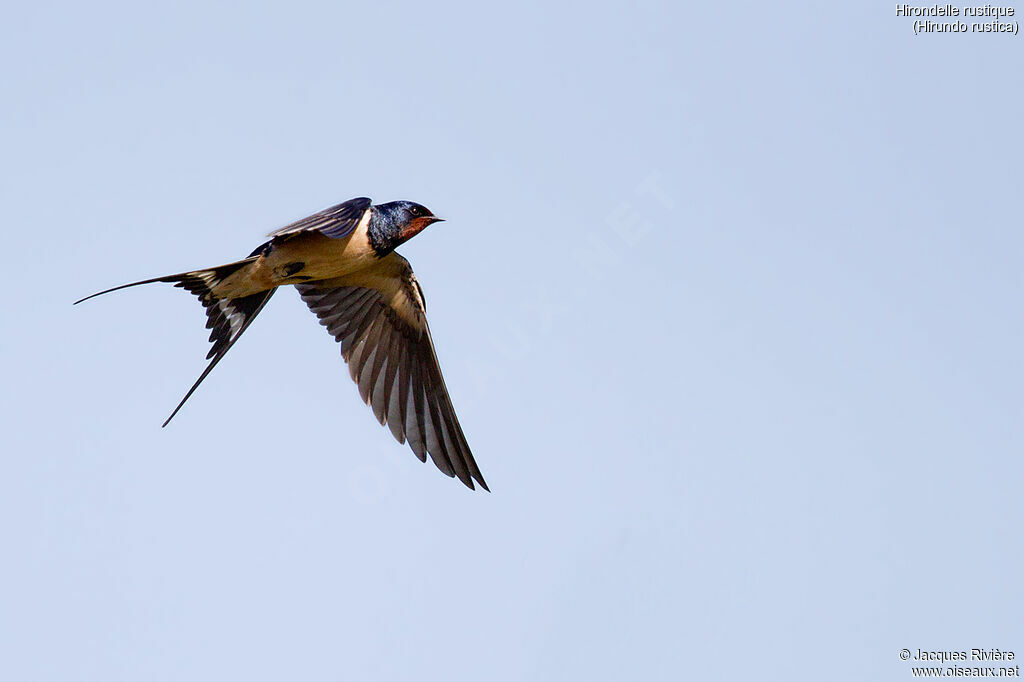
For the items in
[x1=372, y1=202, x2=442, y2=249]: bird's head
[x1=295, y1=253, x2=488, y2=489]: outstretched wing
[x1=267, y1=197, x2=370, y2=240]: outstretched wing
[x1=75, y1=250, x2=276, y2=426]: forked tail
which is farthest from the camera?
[x1=295, y1=253, x2=488, y2=489]: outstretched wing

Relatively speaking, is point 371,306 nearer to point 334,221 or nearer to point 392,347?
point 392,347

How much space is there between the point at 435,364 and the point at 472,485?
0.86 meters

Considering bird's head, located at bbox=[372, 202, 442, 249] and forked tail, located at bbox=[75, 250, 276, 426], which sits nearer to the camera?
forked tail, located at bbox=[75, 250, 276, 426]

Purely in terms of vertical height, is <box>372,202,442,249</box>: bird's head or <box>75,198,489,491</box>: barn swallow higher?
<box>372,202,442,249</box>: bird's head

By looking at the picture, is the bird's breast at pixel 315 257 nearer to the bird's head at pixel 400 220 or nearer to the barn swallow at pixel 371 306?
the barn swallow at pixel 371 306

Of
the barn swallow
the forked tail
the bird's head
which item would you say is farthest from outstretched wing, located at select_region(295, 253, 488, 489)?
the forked tail

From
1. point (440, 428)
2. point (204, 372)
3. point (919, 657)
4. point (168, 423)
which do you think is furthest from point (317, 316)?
point (919, 657)

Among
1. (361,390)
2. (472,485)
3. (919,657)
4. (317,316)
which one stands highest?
(317,316)

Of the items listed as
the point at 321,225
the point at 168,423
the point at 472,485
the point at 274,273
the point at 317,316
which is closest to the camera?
the point at 168,423

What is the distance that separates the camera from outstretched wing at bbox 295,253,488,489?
285 inches

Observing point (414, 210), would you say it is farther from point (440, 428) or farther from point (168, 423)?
point (168, 423)

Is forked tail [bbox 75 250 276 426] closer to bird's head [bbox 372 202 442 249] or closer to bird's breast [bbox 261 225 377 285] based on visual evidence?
bird's breast [bbox 261 225 377 285]

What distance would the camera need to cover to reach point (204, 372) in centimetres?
596

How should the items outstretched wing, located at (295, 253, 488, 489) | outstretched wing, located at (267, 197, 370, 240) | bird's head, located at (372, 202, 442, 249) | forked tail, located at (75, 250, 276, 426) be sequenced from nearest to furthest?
1. outstretched wing, located at (267, 197, 370, 240)
2. forked tail, located at (75, 250, 276, 426)
3. bird's head, located at (372, 202, 442, 249)
4. outstretched wing, located at (295, 253, 488, 489)
